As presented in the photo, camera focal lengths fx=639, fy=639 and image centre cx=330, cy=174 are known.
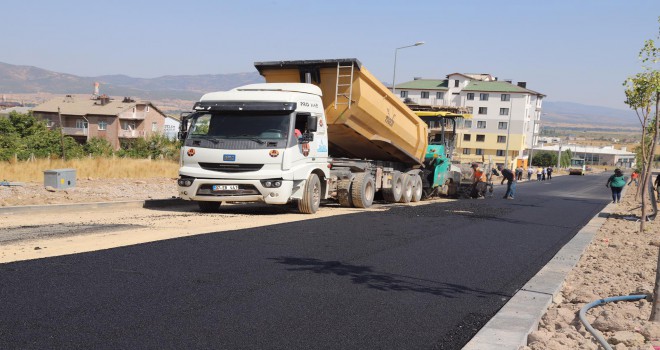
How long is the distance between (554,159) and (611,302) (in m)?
120

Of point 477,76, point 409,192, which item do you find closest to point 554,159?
point 477,76

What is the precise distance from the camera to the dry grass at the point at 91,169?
65.2ft

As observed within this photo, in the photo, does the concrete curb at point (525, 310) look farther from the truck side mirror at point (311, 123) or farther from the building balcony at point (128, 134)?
the building balcony at point (128, 134)

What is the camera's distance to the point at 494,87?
100625mm

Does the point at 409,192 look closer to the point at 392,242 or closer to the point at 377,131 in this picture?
the point at 377,131

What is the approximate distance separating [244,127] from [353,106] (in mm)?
3002

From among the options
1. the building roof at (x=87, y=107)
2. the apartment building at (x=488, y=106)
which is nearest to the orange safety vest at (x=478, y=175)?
the building roof at (x=87, y=107)

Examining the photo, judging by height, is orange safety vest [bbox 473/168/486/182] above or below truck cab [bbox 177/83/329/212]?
below

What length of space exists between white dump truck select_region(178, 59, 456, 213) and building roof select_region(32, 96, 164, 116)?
7006 cm

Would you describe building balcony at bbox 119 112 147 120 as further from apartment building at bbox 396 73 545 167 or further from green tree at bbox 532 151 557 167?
green tree at bbox 532 151 557 167

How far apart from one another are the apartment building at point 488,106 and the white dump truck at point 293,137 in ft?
A: 272

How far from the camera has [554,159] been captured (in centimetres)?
11988

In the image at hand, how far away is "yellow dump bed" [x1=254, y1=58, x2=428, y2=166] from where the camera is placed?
47.9ft

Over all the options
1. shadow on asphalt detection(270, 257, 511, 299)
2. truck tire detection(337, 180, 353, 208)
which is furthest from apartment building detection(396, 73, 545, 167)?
shadow on asphalt detection(270, 257, 511, 299)
